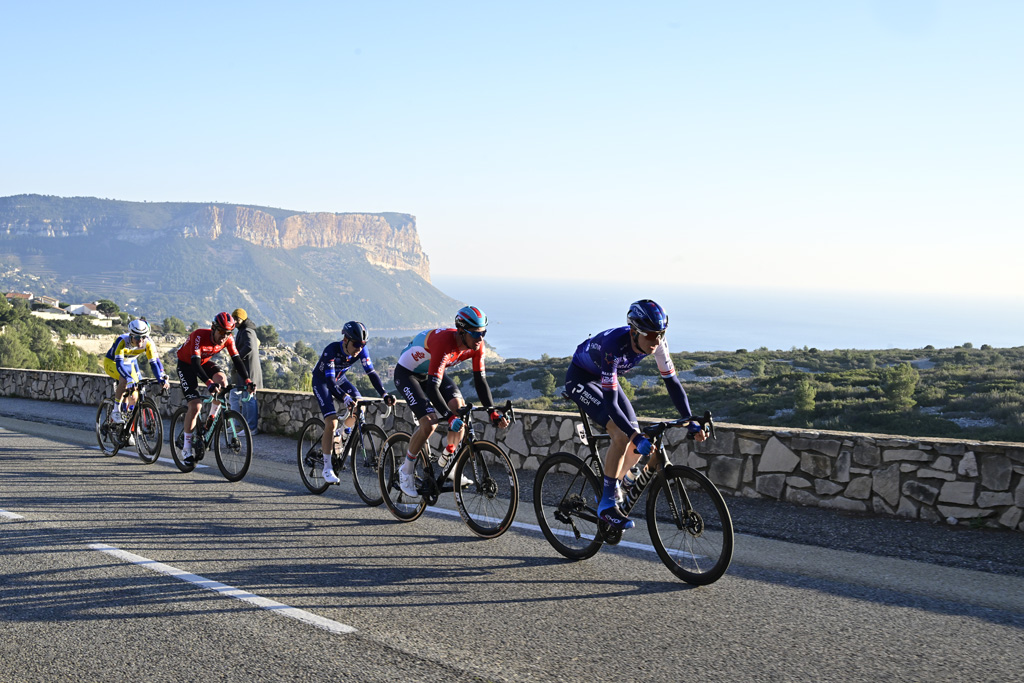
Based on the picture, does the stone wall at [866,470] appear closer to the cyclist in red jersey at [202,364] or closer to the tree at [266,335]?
the cyclist in red jersey at [202,364]

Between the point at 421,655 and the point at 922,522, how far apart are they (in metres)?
5.03

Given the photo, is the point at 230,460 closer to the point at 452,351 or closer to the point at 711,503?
the point at 452,351

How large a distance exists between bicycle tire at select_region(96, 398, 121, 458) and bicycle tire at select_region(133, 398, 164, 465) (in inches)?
17.1

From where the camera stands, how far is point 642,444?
5402 mm

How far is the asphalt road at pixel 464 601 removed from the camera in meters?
3.96

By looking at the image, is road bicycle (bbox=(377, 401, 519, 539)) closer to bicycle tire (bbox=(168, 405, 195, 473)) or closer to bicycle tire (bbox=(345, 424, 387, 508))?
bicycle tire (bbox=(345, 424, 387, 508))

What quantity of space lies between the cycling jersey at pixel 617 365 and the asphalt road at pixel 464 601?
3.88 ft

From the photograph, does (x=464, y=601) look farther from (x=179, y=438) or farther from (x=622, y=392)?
(x=179, y=438)

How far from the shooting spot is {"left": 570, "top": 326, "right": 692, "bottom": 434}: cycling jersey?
5617 mm

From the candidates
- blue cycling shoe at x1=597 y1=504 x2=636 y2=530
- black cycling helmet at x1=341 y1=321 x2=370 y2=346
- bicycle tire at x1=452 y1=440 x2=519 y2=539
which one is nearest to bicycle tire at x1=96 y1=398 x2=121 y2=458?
black cycling helmet at x1=341 y1=321 x2=370 y2=346

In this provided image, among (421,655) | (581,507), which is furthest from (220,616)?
(581,507)

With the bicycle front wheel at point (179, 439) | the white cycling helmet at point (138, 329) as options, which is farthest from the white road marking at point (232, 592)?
the white cycling helmet at point (138, 329)

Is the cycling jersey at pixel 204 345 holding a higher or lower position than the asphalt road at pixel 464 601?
higher

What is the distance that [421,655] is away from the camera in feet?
13.4
